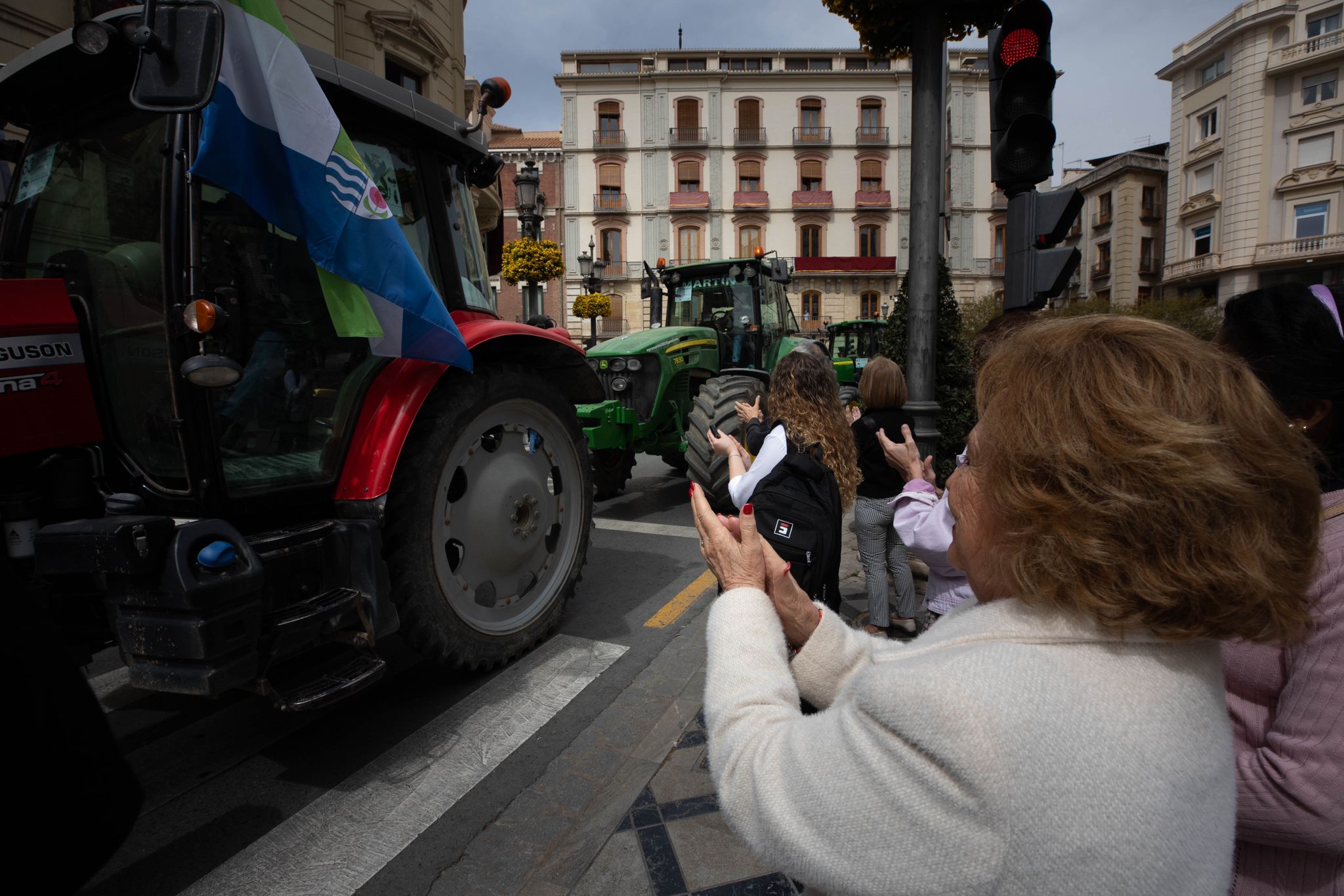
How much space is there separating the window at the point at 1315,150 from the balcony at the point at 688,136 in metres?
27.9

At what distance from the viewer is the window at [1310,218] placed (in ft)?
105

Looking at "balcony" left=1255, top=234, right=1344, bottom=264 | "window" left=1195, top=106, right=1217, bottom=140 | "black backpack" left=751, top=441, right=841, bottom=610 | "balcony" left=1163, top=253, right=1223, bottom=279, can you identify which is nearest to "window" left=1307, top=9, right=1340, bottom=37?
"window" left=1195, top=106, right=1217, bottom=140

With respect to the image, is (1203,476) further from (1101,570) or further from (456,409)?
(456,409)

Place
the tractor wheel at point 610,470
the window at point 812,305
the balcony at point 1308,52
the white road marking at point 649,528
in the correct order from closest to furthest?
the white road marking at point 649,528 → the tractor wheel at point 610,470 → the balcony at point 1308,52 → the window at point 812,305

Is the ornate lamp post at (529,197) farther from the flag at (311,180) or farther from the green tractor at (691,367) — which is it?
the flag at (311,180)

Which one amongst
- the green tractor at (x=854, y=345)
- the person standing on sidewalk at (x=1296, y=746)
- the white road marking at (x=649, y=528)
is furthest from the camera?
the green tractor at (x=854, y=345)

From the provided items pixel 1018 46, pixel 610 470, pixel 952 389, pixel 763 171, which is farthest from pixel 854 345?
pixel 763 171

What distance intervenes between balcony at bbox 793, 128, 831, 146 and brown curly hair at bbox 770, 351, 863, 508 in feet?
134

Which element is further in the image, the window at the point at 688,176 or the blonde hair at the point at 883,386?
Result: the window at the point at 688,176

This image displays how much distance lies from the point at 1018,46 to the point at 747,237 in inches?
1487

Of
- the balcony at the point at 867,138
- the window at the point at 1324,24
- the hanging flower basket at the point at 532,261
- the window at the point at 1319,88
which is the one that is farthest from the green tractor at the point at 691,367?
the window at the point at 1324,24

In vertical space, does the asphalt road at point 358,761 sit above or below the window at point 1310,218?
below

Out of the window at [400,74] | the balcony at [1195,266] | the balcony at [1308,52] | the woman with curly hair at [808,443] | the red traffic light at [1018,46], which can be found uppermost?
the balcony at [1308,52]

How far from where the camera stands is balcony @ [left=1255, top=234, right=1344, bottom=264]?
1236 inches
